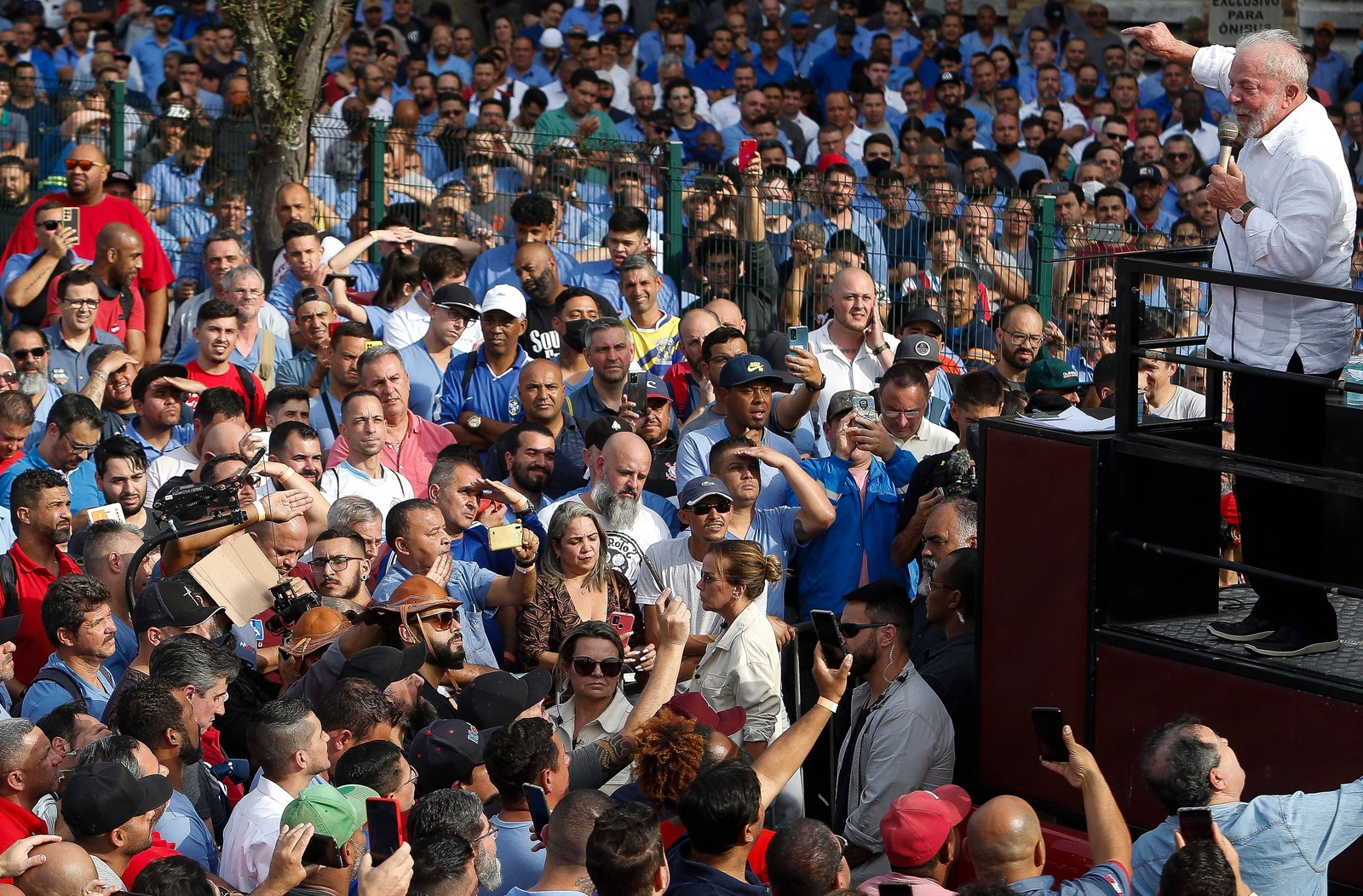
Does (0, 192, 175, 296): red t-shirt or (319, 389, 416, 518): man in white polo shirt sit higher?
(0, 192, 175, 296): red t-shirt

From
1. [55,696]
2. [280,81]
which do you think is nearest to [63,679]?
[55,696]

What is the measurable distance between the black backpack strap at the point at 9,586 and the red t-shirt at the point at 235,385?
7.59 ft

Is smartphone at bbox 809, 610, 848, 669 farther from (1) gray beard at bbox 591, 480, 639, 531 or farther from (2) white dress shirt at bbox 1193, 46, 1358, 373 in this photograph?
(1) gray beard at bbox 591, 480, 639, 531

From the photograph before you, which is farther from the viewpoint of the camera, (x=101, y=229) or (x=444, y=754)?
(x=101, y=229)

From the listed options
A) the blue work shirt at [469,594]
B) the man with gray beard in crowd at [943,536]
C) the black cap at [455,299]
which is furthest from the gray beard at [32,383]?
the man with gray beard in crowd at [943,536]

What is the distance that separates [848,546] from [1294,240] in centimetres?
352

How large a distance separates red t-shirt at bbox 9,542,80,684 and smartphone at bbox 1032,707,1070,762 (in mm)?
4340

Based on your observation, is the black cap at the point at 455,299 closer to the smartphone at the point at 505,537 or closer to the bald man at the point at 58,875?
the smartphone at the point at 505,537

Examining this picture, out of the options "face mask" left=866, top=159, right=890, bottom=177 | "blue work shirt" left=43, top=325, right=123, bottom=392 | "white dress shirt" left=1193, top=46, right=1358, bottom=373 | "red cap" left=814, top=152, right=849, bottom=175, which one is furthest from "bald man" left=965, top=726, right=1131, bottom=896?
"face mask" left=866, top=159, right=890, bottom=177

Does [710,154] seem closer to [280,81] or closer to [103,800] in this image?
[280,81]

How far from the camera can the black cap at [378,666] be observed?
6.93 m

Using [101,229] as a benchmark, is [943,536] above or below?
below

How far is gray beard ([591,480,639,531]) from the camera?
897 cm

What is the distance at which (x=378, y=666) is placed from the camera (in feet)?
22.8
